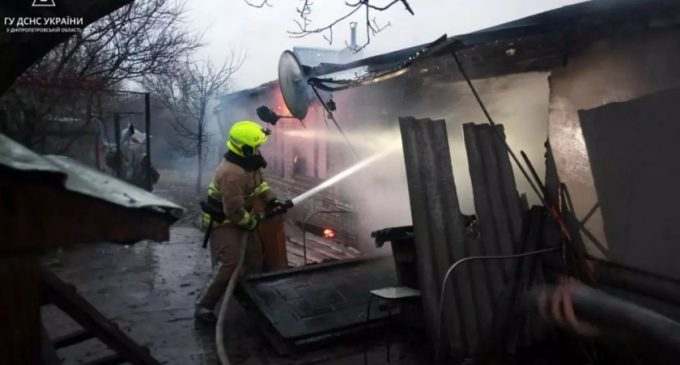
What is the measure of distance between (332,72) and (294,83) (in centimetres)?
88

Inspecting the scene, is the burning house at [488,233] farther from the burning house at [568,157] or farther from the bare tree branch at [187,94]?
the bare tree branch at [187,94]

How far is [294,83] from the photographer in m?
7.50

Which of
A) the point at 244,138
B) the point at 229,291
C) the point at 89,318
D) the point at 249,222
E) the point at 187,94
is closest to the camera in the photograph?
the point at 89,318

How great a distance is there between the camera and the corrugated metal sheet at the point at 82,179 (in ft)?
5.87

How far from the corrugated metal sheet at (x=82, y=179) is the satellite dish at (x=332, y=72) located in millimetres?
3186

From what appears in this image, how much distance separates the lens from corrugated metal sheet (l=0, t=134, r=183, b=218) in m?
1.79

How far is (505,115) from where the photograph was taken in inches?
254

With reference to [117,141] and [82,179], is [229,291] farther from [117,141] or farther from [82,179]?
[117,141]

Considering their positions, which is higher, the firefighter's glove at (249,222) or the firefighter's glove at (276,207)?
the firefighter's glove at (276,207)

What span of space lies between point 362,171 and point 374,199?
73cm

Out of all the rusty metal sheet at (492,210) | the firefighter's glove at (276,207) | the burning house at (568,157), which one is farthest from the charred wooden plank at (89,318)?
the rusty metal sheet at (492,210)

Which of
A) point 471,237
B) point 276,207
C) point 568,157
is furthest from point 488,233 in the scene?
point 276,207

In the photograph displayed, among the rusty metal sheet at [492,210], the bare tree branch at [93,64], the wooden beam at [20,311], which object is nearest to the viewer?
the wooden beam at [20,311]

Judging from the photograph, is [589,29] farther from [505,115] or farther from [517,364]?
[517,364]
